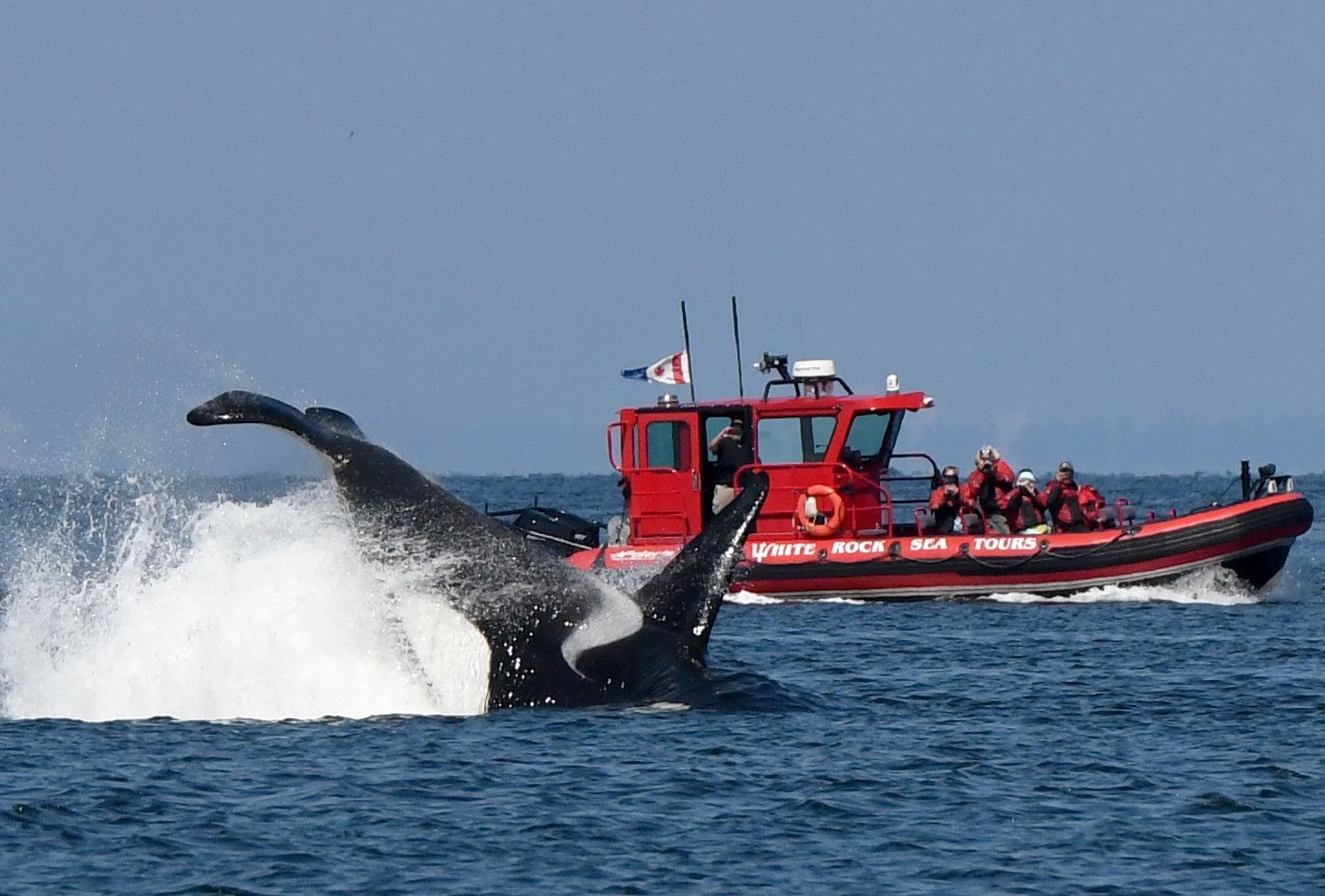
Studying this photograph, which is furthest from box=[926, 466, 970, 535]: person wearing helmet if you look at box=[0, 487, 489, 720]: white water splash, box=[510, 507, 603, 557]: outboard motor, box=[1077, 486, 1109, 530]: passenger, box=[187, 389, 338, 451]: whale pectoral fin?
box=[187, 389, 338, 451]: whale pectoral fin

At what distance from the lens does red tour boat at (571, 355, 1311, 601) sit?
89.4 feet

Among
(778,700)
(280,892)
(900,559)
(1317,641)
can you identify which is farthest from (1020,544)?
(280,892)

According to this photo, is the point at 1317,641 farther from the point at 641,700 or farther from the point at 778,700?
the point at 641,700

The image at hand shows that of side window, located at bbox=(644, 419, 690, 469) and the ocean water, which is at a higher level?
side window, located at bbox=(644, 419, 690, 469)

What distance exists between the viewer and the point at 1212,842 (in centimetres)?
1162

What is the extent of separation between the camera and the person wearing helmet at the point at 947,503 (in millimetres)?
28172

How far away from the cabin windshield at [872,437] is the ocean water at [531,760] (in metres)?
8.99

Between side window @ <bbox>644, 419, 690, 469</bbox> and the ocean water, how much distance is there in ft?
30.5

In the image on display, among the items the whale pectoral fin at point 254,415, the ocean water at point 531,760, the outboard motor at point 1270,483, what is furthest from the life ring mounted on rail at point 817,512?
the whale pectoral fin at point 254,415

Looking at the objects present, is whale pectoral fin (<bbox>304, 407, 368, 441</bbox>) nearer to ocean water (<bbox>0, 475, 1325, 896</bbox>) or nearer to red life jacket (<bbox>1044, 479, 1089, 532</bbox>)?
ocean water (<bbox>0, 475, 1325, 896</bbox>)

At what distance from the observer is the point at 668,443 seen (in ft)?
96.3

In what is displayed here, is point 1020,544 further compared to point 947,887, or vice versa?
point 1020,544

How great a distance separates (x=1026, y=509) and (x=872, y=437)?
2.44 meters

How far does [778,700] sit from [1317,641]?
29.4 feet
